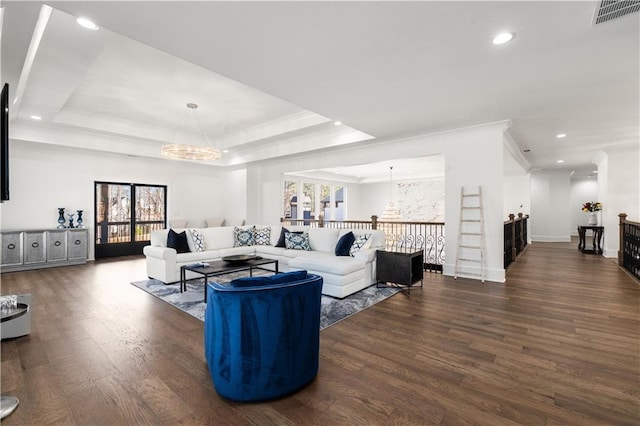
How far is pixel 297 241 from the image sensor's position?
6066 millimetres

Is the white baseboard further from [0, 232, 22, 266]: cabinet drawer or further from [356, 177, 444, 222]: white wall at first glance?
[0, 232, 22, 266]: cabinet drawer

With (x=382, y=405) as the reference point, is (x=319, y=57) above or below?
above

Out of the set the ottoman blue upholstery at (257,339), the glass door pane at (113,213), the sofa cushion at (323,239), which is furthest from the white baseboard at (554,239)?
the glass door pane at (113,213)

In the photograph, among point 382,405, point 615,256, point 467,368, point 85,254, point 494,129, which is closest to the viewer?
point 382,405

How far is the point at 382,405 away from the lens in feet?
6.48

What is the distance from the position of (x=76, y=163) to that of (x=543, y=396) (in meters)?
9.54

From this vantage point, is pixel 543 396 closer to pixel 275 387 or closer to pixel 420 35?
pixel 275 387

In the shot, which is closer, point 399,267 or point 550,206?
point 399,267

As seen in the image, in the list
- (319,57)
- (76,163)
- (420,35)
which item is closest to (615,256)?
(420,35)

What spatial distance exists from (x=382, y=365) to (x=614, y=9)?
10.8 feet

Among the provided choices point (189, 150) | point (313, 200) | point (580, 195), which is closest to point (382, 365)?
point (189, 150)

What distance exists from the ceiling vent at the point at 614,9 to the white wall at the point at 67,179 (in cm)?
939

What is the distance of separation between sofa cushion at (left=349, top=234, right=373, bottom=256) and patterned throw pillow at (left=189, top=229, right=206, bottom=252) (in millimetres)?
2871

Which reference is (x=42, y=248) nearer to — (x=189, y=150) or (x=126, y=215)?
(x=126, y=215)
